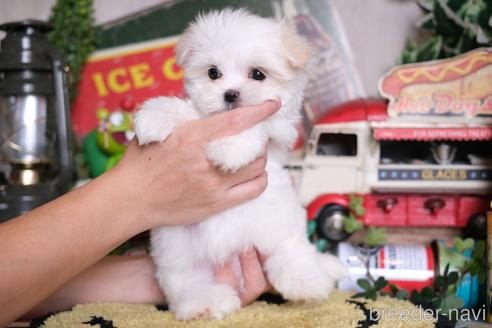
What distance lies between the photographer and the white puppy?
4.56 ft

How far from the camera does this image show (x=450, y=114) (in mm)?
1819

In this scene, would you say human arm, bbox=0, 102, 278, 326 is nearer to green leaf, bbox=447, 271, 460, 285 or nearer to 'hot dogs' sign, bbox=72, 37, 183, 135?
green leaf, bbox=447, 271, 460, 285

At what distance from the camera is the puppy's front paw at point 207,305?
139cm

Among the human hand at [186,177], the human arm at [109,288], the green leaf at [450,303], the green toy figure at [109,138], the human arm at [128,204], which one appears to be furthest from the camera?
the green toy figure at [109,138]

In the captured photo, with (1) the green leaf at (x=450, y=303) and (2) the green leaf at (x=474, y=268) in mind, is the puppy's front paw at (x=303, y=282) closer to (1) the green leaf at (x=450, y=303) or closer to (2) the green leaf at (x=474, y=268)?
(1) the green leaf at (x=450, y=303)

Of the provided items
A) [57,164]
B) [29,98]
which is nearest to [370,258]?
[57,164]

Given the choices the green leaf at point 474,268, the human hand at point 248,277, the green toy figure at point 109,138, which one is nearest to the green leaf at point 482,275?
the green leaf at point 474,268

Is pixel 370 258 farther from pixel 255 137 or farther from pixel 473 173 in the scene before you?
pixel 255 137

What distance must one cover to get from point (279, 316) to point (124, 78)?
4.34 feet

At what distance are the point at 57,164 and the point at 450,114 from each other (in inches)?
57.7

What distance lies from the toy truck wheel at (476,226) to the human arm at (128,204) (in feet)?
2.78

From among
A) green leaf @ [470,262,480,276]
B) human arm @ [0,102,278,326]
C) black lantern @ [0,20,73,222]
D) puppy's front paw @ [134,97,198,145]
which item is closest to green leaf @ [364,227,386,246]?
green leaf @ [470,262,480,276]

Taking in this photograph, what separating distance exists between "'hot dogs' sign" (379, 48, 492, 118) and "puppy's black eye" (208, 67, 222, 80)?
67cm

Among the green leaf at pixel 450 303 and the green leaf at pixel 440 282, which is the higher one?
the green leaf at pixel 440 282
